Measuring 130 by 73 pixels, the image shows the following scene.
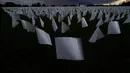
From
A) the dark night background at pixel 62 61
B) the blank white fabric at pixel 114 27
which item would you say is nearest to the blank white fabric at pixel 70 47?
the dark night background at pixel 62 61

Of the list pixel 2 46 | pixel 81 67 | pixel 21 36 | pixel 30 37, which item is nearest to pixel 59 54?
pixel 81 67

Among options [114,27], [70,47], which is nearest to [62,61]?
[114,27]

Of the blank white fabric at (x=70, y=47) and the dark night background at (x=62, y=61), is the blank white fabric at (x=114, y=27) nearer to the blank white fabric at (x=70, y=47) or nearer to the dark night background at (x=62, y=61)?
the dark night background at (x=62, y=61)

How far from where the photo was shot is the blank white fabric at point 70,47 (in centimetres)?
247

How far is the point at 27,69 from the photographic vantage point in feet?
12.0

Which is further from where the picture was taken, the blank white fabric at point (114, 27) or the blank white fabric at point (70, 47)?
the blank white fabric at point (114, 27)

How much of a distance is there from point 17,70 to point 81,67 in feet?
2.71

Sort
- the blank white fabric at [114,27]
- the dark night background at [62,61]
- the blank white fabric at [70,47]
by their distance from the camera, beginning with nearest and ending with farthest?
the blank white fabric at [70,47] → the dark night background at [62,61] → the blank white fabric at [114,27]

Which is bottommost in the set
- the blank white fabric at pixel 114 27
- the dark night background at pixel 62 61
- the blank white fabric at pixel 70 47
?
the dark night background at pixel 62 61

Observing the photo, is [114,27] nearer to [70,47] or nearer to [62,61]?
[62,61]

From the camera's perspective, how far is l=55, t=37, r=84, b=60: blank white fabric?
2.47 metres

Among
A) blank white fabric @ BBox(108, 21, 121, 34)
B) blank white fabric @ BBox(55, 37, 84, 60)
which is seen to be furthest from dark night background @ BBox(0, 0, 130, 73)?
blank white fabric @ BBox(55, 37, 84, 60)

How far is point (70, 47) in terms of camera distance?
8.20 feet

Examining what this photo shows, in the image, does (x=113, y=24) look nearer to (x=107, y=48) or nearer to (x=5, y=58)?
(x=107, y=48)
